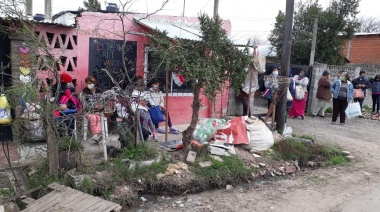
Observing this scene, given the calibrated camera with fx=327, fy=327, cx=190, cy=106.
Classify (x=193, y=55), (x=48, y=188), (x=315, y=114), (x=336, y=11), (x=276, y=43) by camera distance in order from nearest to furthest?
(x=48, y=188) → (x=193, y=55) → (x=315, y=114) → (x=336, y=11) → (x=276, y=43)

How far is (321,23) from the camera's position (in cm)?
1546

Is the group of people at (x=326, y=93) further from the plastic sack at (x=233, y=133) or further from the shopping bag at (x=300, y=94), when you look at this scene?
the plastic sack at (x=233, y=133)

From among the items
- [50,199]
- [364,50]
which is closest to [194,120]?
[50,199]

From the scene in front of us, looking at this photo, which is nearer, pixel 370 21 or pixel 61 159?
pixel 61 159

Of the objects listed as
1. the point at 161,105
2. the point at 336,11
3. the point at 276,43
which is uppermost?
the point at 336,11

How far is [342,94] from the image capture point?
31.3ft

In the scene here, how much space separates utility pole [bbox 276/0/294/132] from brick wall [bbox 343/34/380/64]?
1410 cm

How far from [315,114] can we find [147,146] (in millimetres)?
7983

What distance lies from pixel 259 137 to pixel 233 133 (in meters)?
0.50

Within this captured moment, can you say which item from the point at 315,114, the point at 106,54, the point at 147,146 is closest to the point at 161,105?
the point at 106,54

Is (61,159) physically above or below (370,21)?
below

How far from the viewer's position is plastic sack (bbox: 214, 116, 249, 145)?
6.08 metres

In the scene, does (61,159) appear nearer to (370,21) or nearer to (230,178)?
(230,178)

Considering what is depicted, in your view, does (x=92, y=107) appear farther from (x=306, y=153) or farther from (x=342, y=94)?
(x=342, y=94)
